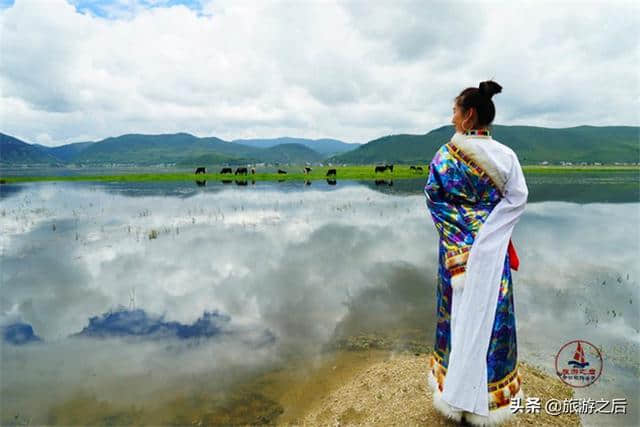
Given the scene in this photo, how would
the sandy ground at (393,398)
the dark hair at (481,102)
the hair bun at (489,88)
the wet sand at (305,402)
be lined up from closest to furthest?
the hair bun at (489,88) < the dark hair at (481,102) < the sandy ground at (393,398) < the wet sand at (305,402)

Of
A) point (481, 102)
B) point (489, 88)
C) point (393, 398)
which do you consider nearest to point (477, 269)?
point (481, 102)

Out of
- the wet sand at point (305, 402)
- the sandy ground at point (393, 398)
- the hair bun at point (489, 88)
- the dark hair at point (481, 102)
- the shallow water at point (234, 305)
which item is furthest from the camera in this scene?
the shallow water at point (234, 305)

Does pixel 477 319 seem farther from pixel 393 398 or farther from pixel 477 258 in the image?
pixel 393 398

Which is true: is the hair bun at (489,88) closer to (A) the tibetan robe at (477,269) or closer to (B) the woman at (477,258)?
(B) the woman at (477,258)

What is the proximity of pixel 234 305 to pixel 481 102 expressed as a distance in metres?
7.37

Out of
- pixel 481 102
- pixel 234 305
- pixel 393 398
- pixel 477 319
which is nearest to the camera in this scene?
pixel 477 319

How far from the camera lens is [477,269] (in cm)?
371

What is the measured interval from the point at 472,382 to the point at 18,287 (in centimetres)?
1213

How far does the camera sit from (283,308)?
8.77 meters

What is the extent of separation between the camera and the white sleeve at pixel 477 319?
3.69m

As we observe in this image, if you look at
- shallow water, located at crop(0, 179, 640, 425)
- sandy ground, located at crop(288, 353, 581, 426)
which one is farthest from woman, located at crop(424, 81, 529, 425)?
shallow water, located at crop(0, 179, 640, 425)

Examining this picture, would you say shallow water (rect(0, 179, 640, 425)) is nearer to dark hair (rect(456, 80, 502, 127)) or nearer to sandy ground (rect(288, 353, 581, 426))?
sandy ground (rect(288, 353, 581, 426))

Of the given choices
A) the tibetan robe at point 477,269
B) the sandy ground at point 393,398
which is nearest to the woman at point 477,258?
the tibetan robe at point 477,269

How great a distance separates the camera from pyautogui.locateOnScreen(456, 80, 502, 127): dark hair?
3.78 metres
